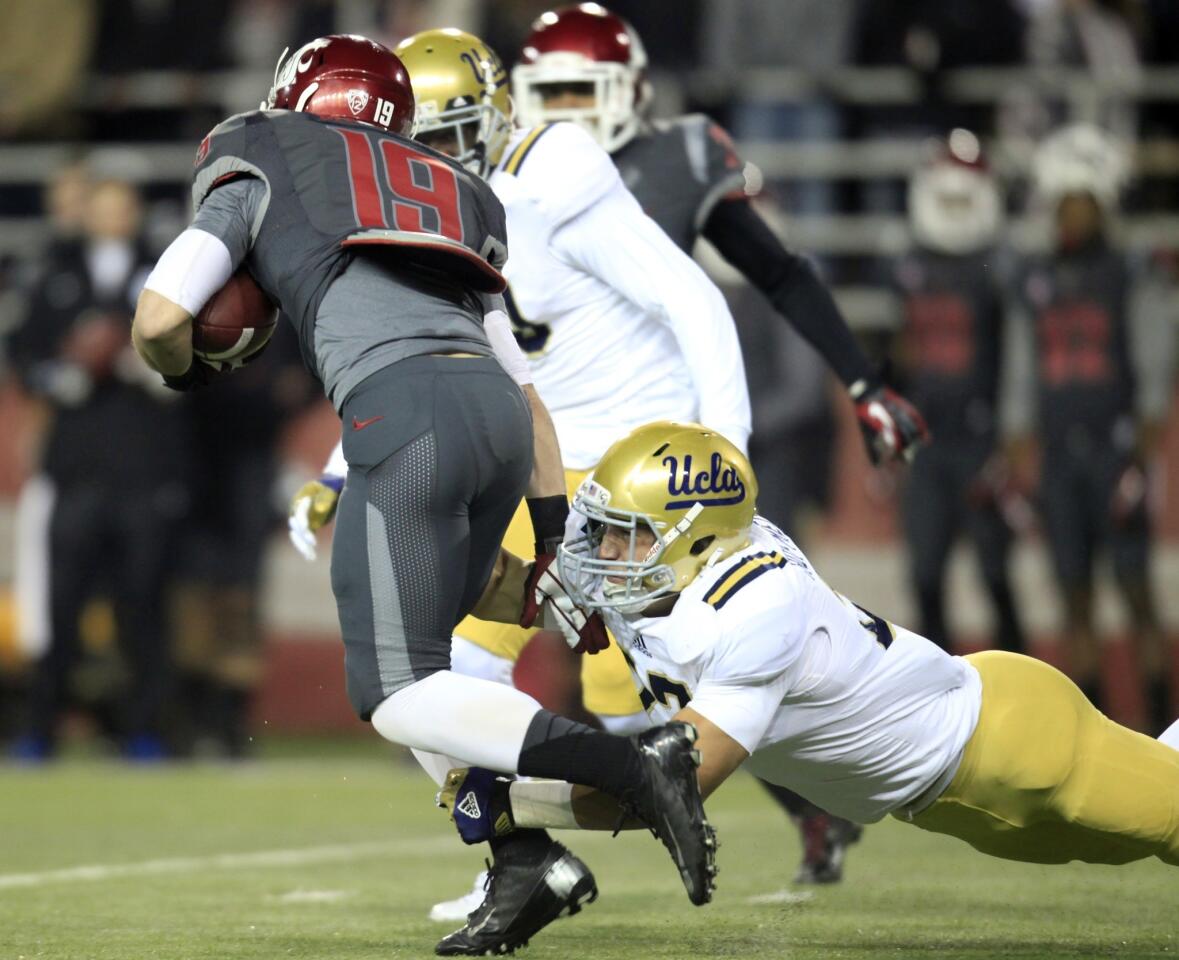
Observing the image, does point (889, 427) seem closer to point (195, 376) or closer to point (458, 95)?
point (458, 95)

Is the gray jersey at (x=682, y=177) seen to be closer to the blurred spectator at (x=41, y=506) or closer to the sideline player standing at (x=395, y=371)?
the sideline player standing at (x=395, y=371)

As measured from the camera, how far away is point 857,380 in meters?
5.05

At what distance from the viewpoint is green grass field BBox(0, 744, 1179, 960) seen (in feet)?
13.3

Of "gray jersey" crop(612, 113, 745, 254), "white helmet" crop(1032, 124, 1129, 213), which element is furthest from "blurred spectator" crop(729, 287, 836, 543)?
"gray jersey" crop(612, 113, 745, 254)

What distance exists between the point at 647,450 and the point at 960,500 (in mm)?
4710

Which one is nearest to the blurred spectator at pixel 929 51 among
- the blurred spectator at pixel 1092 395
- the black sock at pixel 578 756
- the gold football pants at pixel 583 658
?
the blurred spectator at pixel 1092 395

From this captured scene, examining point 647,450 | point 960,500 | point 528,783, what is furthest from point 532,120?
point 960,500

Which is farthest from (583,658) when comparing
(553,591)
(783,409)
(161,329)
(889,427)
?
(783,409)

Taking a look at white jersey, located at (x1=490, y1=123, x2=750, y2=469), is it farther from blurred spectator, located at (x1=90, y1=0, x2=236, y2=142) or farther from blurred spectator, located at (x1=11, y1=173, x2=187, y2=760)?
blurred spectator, located at (x1=90, y1=0, x2=236, y2=142)

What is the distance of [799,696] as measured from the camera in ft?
12.2

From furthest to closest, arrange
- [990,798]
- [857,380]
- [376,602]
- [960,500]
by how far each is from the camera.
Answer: [960,500], [857,380], [990,798], [376,602]

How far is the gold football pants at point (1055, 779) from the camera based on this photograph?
3.87 m

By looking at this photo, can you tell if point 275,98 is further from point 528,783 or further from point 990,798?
point 990,798

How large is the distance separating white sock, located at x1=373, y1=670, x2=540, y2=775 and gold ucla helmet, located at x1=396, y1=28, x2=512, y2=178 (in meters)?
1.32
